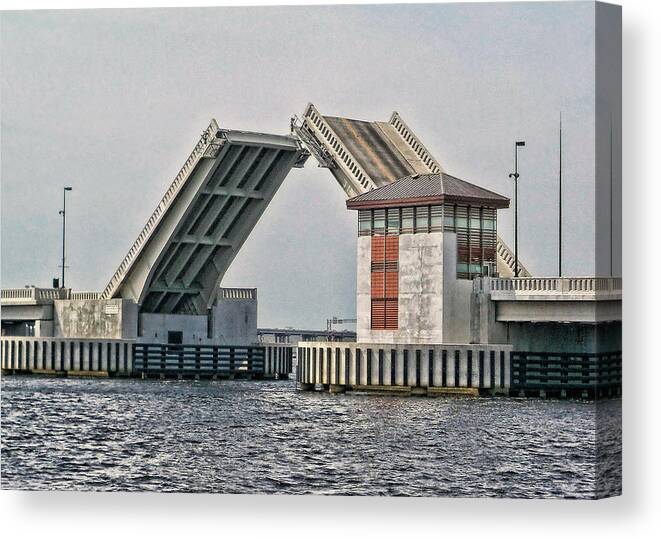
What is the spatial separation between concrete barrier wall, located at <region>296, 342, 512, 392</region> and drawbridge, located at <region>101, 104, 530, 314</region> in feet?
5.94

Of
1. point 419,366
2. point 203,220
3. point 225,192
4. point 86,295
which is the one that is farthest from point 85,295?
point 419,366

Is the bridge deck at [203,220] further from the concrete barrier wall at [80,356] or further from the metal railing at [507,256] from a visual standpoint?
the metal railing at [507,256]

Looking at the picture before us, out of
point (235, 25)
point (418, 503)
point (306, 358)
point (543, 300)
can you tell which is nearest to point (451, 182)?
point (543, 300)

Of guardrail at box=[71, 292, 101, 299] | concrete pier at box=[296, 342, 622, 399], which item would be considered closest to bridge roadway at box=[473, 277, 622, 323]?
concrete pier at box=[296, 342, 622, 399]

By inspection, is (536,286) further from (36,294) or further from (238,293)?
(36,294)

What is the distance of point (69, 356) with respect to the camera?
46.1 m

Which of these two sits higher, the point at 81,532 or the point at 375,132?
the point at 375,132

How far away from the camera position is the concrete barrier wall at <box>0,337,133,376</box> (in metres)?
45.7

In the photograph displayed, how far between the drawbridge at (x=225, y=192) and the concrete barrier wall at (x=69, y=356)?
3.83 feet

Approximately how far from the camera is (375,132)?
3656 cm

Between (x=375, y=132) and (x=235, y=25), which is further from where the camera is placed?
(x=375, y=132)

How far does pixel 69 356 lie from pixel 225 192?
726cm

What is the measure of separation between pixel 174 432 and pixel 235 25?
243 inches

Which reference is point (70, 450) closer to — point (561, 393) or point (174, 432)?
point (174, 432)
